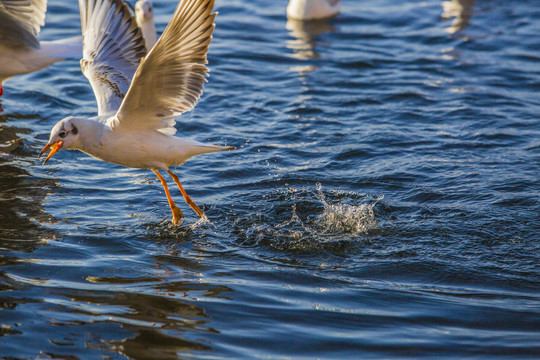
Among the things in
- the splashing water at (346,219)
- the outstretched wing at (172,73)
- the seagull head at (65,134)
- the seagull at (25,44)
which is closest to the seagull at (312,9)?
the seagull at (25,44)

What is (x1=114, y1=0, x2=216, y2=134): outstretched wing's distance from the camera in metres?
5.62

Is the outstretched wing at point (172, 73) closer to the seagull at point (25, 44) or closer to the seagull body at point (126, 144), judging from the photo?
the seagull body at point (126, 144)

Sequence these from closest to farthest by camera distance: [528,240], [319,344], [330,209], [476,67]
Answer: [319,344] < [528,240] < [330,209] < [476,67]

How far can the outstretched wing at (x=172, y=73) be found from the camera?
5.62 meters

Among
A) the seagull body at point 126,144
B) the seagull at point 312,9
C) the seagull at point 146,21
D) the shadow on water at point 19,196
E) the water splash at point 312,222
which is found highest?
the seagull at point 146,21

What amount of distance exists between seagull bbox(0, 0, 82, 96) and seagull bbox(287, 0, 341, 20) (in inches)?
211

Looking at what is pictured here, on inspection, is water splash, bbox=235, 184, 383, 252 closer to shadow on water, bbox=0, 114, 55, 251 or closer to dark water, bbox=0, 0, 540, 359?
dark water, bbox=0, 0, 540, 359

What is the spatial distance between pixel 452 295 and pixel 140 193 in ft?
11.7

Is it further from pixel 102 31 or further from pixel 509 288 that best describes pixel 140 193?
pixel 509 288

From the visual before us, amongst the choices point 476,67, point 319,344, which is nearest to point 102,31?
point 319,344

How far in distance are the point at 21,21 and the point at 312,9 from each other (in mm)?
6181

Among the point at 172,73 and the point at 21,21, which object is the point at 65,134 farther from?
the point at 21,21

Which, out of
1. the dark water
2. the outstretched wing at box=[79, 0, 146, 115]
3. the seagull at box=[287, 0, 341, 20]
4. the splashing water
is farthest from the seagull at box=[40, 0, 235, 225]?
the seagull at box=[287, 0, 341, 20]

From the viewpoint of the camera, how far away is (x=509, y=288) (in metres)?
5.77
